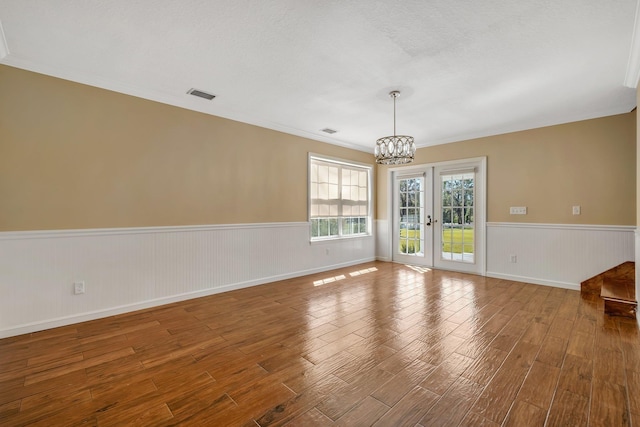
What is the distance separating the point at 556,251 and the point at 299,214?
13.4 feet

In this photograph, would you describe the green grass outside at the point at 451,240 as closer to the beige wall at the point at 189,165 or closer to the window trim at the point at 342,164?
the beige wall at the point at 189,165

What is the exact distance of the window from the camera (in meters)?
5.51

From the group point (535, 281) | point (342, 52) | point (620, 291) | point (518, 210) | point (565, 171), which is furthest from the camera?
point (518, 210)

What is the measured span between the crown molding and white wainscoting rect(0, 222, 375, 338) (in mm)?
4356

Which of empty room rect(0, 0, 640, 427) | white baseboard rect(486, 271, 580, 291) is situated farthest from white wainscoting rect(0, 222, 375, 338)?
white baseboard rect(486, 271, 580, 291)

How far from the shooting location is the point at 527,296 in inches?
155

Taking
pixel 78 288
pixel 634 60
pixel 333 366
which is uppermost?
pixel 634 60

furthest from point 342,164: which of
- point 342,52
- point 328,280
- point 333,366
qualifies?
point 333,366

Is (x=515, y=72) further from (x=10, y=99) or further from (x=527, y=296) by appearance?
(x=10, y=99)

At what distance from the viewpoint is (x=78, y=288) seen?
10.0 ft

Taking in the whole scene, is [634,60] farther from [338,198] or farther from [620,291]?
[338,198]

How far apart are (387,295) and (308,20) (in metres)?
3.30

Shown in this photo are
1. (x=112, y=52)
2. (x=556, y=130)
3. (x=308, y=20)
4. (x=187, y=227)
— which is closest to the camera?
(x=308, y=20)

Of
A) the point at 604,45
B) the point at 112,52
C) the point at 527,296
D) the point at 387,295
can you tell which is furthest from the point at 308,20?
the point at 527,296
